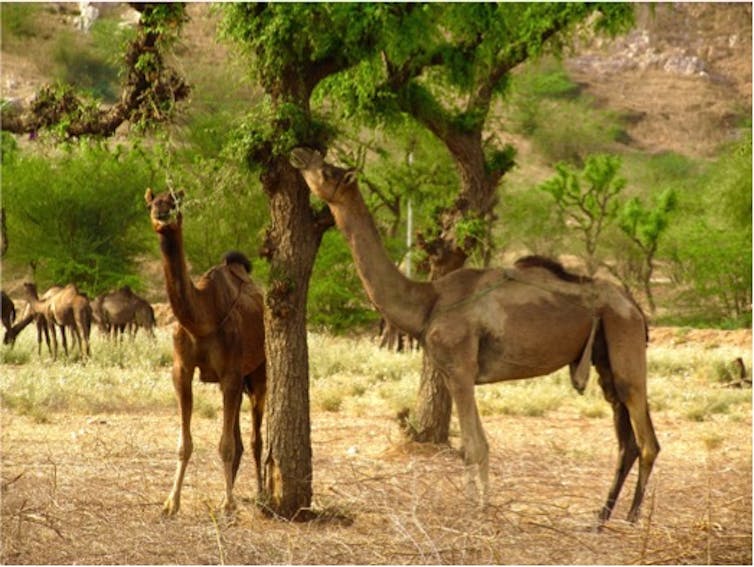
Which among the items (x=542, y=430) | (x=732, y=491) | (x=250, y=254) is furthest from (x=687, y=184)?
(x=732, y=491)

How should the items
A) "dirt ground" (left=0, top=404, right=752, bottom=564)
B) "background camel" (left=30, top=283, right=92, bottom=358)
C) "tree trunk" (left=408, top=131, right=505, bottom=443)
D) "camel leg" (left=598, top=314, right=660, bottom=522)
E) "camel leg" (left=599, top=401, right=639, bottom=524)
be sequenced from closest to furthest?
"dirt ground" (left=0, top=404, right=752, bottom=564), "camel leg" (left=598, top=314, right=660, bottom=522), "camel leg" (left=599, top=401, right=639, bottom=524), "tree trunk" (left=408, top=131, right=505, bottom=443), "background camel" (left=30, top=283, right=92, bottom=358)

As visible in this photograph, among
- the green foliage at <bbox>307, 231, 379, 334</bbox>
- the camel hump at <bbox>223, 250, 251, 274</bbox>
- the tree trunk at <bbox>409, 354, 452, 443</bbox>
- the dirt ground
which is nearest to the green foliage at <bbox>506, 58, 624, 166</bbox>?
the green foliage at <bbox>307, 231, 379, 334</bbox>

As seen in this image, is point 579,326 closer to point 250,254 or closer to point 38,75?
point 250,254

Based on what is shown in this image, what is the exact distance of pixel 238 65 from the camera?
9805 mm

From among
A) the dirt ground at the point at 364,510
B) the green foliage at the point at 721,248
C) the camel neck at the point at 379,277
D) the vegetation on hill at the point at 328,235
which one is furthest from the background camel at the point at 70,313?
the green foliage at the point at 721,248

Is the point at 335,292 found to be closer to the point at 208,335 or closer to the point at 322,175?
the point at 208,335

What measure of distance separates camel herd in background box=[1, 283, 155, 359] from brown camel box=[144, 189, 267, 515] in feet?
42.8

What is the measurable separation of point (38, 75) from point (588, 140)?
30901mm

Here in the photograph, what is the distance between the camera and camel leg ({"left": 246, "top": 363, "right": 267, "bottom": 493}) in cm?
1045

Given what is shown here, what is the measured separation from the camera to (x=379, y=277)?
29.9 feet

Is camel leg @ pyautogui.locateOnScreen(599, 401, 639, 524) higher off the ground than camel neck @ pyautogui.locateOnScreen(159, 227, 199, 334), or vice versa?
camel neck @ pyautogui.locateOnScreen(159, 227, 199, 334)

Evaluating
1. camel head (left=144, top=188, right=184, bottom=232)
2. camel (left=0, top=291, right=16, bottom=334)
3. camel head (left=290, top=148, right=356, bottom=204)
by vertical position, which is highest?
camel head (left=290, top=148, right=356, bottom=204)

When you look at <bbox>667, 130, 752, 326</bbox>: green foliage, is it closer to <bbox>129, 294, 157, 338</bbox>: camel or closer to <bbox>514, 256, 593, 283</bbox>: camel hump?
<bbox>129, 294, 157, 338</bbox>: camel

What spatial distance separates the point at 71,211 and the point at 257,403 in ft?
88.7
